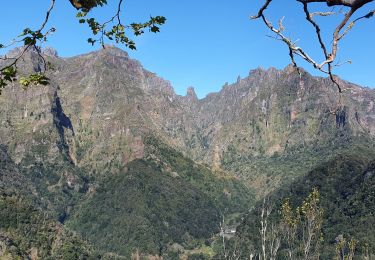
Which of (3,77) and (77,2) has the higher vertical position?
(77,2)

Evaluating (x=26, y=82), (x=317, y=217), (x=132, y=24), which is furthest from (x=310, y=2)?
(x=317, y=217)

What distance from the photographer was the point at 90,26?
41.3 ft

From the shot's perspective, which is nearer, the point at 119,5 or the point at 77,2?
the point at 77,2

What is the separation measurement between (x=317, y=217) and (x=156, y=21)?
5392cm

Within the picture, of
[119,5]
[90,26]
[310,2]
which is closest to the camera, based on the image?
[310,2]

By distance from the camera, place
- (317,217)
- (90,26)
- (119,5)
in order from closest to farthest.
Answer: (119,5)
(90,26)
(317,217)

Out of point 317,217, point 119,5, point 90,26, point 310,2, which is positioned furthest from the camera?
point 317,217

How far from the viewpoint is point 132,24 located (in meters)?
13.0

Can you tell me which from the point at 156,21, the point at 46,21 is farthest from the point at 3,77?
the point at 156,21

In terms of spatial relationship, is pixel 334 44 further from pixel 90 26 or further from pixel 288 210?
pixel 288 210

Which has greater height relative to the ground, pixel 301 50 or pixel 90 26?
pixel 90 26

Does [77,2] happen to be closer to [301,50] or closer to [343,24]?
[301,50]

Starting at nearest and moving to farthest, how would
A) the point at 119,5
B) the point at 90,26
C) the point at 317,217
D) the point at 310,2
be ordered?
the point at 310,2
the point at 119,5
the point at 90,26
the point at 317,217

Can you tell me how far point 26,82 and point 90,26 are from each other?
2383mm
